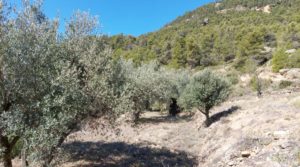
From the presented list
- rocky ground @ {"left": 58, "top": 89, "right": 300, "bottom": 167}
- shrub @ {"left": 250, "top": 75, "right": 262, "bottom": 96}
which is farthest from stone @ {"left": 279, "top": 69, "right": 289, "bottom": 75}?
rocky ground @ {"left": 58, "top": 89, "right": 300, "bottom": 167}

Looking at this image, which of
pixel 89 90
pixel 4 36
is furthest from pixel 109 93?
pixel 4 36

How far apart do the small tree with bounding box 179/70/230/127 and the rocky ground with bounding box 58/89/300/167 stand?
1.38m

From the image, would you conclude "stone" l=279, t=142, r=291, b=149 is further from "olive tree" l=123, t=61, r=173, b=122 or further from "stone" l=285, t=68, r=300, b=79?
"stone" l=285, t=68, r=300, b=79

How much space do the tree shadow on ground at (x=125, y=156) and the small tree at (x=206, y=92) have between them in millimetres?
6314

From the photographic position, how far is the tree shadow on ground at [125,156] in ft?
56.4

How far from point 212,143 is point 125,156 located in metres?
5.59

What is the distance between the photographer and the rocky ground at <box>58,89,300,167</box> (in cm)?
→ 1299

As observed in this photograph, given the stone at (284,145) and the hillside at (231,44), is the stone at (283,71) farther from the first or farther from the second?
the stone at (284,145)

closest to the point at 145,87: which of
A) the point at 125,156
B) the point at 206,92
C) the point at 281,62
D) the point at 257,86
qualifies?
the point at 206,92

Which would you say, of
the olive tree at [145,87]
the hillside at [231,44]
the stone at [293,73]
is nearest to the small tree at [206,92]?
the olive tree at [145,87]

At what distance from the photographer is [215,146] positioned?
1786 centimetres

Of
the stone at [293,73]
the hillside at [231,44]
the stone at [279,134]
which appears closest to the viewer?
the stone at [279,134]

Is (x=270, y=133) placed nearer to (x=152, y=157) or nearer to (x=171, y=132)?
(x=152, y=157)

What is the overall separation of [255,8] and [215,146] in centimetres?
10759
